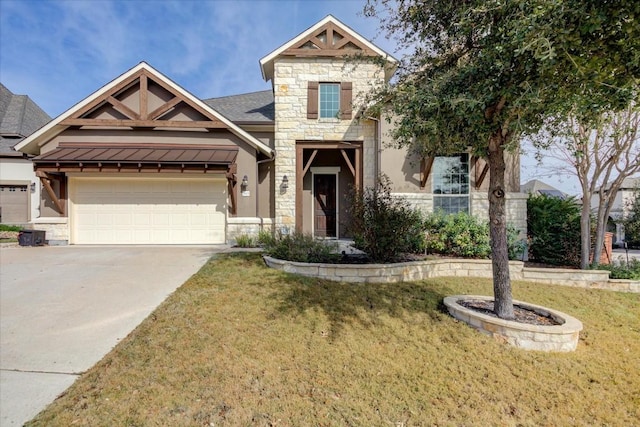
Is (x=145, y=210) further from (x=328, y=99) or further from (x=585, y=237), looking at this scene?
(x=585, y=237)

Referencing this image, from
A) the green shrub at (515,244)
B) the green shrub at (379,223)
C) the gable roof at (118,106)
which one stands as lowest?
the green shrub at (515,244)

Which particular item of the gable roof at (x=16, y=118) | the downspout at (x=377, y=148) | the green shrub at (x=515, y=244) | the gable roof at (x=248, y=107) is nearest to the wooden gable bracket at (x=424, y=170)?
the downspout at (x=377, y=148)

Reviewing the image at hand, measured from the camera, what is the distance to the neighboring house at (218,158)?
9961 mm

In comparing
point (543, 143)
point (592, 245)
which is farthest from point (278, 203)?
point (592, 245)

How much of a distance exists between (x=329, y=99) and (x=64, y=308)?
31.6 ft

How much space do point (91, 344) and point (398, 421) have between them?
373cm

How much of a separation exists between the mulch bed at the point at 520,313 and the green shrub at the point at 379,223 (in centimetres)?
193

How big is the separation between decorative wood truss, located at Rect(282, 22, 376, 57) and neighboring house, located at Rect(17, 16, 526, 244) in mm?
37

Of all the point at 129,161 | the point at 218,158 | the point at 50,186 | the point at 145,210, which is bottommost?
the point at 145,210

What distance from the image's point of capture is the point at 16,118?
50.3 ft

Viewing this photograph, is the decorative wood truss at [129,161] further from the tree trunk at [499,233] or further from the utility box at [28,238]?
the tree trunk at [499,233]

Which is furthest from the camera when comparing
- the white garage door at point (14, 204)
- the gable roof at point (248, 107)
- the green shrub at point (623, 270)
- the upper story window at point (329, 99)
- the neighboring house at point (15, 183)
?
the white garage door at point (14, 204)

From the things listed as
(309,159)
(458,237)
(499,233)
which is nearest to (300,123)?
(309,159)

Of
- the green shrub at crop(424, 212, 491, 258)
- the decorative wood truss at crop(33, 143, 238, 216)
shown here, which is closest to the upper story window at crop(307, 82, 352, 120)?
the decorative wood truss at crop(33, 143, 238, 216)
